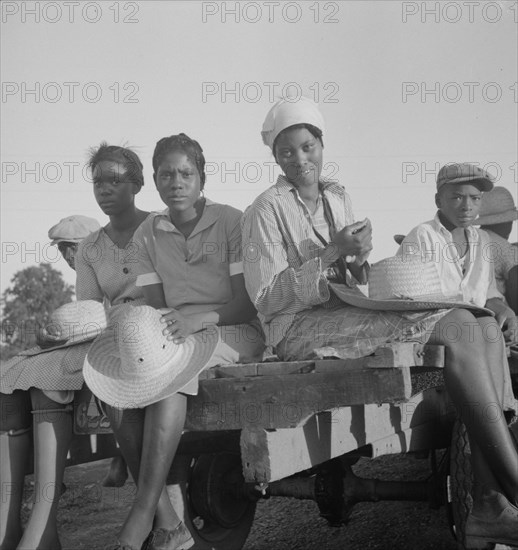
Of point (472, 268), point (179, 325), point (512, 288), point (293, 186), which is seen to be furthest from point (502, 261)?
point (179, 325)

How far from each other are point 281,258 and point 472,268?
1153 millimetres

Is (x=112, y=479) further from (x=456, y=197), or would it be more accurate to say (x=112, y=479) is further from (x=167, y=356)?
(x=456, y=197)

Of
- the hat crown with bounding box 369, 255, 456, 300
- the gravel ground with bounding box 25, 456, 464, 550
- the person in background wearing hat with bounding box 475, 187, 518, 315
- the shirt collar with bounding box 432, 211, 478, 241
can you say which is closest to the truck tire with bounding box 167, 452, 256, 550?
the gravel ground with bounding box 25, 456, 464, 550

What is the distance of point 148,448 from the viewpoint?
276 cm

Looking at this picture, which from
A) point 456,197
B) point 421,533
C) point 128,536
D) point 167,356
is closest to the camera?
point 128,536

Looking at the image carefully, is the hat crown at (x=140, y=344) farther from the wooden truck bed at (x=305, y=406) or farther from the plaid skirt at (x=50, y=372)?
the plaid skirt at (x=50, y=372)

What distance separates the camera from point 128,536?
8.71 ft

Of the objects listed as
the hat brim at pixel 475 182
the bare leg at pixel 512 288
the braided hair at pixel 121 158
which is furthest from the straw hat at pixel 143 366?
the bare leg at pixel 512 288

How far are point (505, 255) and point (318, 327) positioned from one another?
6.79 ft

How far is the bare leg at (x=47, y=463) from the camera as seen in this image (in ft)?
10.0

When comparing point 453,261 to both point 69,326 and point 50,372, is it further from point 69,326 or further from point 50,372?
point 50,372

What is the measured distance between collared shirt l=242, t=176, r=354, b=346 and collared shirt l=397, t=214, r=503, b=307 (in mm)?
437

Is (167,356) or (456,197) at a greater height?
(456,197)

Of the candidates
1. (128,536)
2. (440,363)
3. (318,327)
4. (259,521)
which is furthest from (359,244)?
(259,521)
